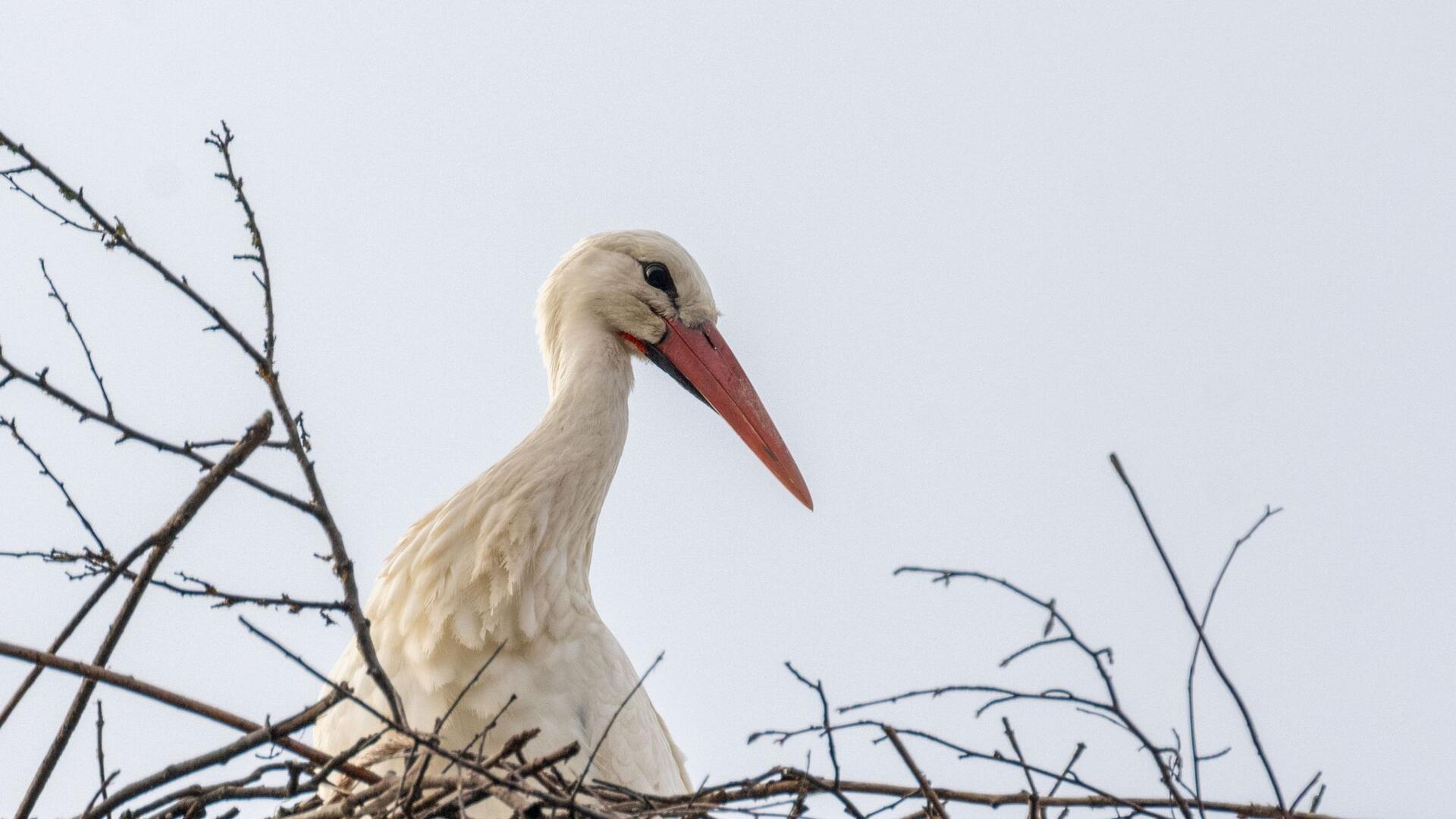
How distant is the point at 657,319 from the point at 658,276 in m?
0.10

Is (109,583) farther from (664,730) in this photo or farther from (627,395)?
(627,395)

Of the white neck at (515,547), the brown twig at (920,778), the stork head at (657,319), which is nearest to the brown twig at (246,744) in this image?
the brown twig at (920,778)

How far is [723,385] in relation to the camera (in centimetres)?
335

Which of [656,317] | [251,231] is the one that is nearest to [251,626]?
[251,231]

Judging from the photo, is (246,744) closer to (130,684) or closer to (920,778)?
(130,684)

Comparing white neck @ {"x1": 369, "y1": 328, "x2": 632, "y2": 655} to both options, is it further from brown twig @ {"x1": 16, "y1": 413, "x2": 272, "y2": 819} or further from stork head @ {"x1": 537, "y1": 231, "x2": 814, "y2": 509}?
brown twig @ {"x1": 16, "y1": 413, "x2": 272, "y2": 819}

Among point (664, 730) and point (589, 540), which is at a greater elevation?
point (589, 540)

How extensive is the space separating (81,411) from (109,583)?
0.20m

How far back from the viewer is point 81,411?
1.61 metres

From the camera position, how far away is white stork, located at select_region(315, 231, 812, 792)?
7.88ft

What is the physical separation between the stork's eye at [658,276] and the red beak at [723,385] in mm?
76


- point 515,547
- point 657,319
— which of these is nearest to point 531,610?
point 515,547

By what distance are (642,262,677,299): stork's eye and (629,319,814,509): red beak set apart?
0.08 metres

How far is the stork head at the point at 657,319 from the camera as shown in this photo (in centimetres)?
324
